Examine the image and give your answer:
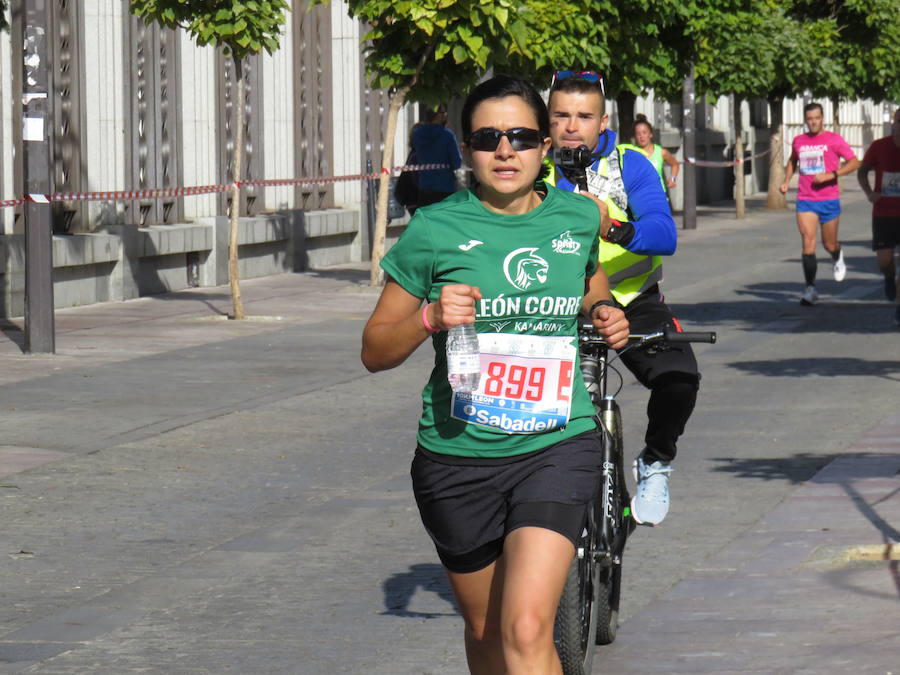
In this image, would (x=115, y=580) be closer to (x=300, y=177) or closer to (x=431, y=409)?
(x=431, y=409)

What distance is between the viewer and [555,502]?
4246 mm

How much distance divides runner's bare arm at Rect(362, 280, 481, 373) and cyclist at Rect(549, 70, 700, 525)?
1.44m

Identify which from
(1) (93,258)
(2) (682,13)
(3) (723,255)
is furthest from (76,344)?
(2) (682,13)

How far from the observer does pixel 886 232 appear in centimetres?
1686

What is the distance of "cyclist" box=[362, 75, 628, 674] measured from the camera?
14.0 feet

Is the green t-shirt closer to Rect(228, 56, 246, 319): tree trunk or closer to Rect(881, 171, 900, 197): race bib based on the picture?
Rect(228, 56, 246, 319): tree trunk

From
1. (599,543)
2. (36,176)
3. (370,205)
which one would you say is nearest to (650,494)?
(599,543)

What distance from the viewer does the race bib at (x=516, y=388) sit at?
427 cm

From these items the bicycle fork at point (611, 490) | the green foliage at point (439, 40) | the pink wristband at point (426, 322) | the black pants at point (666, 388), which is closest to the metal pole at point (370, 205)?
the green foliage at point (439, 40)

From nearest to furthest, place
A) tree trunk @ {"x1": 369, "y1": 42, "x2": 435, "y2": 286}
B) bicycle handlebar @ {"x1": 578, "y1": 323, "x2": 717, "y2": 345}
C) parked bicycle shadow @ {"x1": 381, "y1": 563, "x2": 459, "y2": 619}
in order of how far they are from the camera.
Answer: bicycle handlebar @ {"x1": 578, "y1": 323, "x2": 717, "y2": 345}, parked bicycle shadow @ {"x1": 381, "y1": 563, "x2": 459, "y2": 619}, tree trunk @ {"x1": 369, "y1": 42, "x2": 435, "y2": 286}

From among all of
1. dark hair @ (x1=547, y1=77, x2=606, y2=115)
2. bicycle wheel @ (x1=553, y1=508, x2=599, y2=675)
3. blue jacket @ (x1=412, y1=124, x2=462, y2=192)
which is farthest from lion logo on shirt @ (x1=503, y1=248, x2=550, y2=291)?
blue jacket @ (x1=412, y1=124, x2=462, y2=192)

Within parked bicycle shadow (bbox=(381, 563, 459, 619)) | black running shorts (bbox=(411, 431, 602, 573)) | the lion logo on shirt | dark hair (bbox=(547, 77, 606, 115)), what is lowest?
parked bicycle shadow (bbox=(381, 563, 459, 619))

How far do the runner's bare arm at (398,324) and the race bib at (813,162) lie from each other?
47.8ft

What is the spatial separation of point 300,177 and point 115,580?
1835cm
